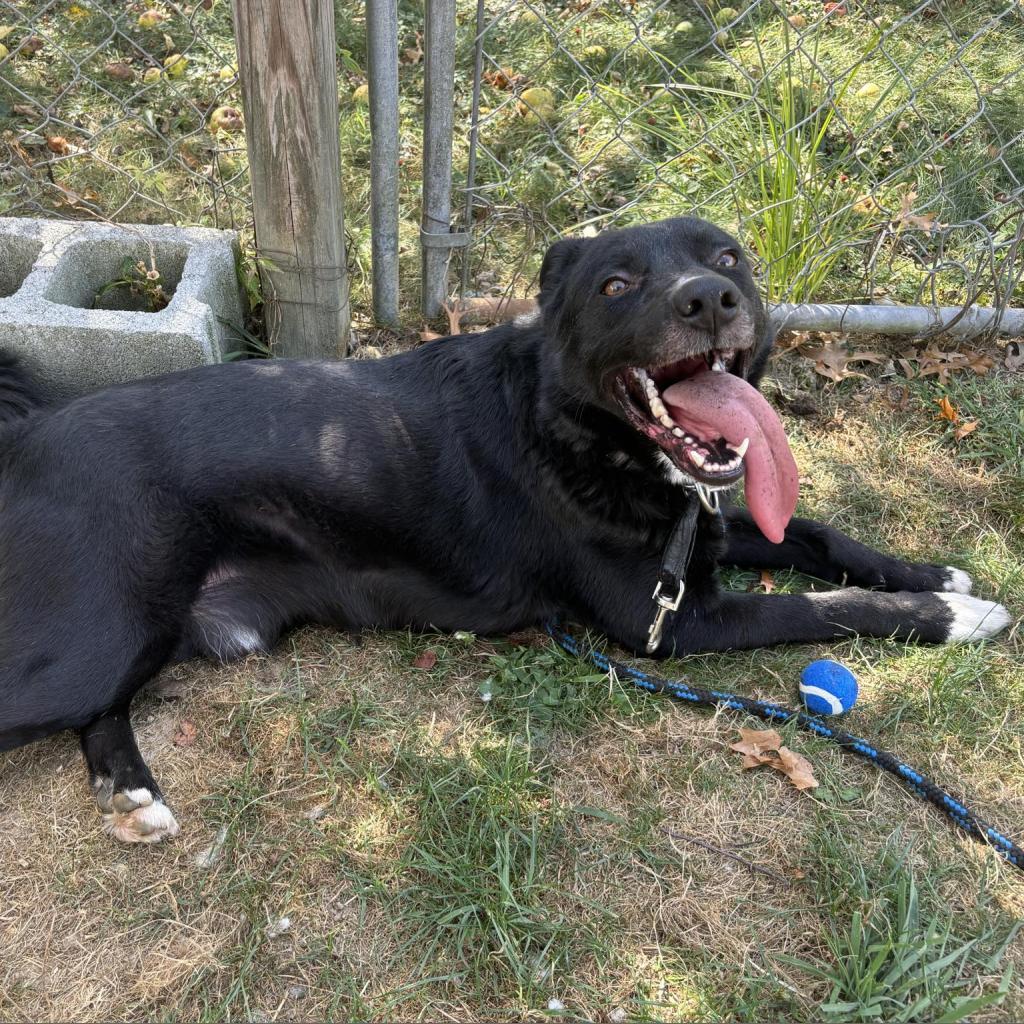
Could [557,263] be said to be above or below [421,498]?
above

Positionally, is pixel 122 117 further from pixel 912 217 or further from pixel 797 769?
pixel 797 769

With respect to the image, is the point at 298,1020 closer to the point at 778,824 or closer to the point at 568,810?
the point at 568,810

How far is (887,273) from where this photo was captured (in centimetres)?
396

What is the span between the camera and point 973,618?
263 centimetres

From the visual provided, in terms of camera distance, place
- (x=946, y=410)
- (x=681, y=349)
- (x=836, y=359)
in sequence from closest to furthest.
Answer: (x=681, y=349) < (x=946, y=410) < (x=836, y=359)

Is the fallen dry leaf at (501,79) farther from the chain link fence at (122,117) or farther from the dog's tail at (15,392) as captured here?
the dog's tail at (15,392)

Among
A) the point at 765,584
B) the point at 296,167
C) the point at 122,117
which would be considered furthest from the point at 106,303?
the point at 765,584

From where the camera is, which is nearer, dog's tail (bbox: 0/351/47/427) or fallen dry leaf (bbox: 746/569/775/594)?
dog's tail (bbox: 0/351/47/427)

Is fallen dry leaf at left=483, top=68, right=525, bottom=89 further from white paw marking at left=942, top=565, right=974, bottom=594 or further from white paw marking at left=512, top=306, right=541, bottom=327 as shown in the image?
white paw marking at left=942, top=565, right=974, bottom=594

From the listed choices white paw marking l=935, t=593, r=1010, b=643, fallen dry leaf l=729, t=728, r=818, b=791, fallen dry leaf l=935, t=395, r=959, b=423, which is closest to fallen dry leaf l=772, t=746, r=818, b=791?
fallen dry leaf l=729, t=728, r=818, b=791

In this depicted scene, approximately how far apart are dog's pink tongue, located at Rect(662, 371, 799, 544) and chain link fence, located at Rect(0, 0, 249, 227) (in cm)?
234

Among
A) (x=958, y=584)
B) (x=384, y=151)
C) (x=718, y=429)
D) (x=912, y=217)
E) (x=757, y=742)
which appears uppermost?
(x=384, y=151)

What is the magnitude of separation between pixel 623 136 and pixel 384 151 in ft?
5.31

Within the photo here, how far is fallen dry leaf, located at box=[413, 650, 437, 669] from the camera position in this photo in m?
2.63
